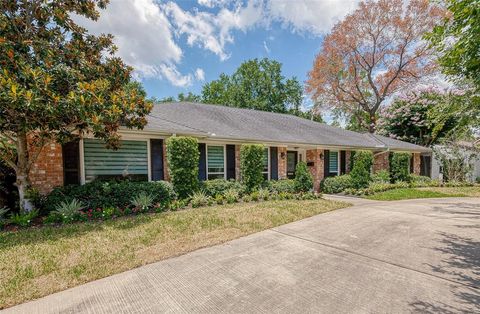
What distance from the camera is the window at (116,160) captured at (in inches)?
319

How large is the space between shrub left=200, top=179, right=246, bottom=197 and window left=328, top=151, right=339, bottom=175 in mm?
6901

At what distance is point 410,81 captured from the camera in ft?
79.8

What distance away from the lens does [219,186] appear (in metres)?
9.93

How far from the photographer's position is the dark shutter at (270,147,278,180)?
41.3 ft

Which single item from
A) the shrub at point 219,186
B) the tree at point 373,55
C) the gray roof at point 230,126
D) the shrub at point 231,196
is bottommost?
the shrub at point 231,196

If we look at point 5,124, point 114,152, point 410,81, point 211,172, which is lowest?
point 211,172

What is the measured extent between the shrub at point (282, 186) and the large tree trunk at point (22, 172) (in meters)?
8.50

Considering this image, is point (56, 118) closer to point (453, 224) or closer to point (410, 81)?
point (453, 224)

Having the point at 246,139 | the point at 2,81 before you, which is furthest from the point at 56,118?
the point at 246,139

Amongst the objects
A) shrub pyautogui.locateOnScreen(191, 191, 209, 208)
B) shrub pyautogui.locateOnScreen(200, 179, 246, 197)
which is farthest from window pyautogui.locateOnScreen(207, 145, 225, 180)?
shrub pyautogui.locateOnScreen(191, 191, 209, 208)

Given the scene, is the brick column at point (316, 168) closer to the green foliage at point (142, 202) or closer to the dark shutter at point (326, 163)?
the dark shutter at point (326, 163)

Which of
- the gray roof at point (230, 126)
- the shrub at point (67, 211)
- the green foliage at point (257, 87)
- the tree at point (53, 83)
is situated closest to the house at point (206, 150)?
the gray roof at point (230, 126)

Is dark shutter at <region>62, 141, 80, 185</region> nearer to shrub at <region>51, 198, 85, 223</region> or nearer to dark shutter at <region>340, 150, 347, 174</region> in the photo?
shrub at <region>51, 198, 85, 223</region>

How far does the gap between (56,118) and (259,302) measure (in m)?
5.89
